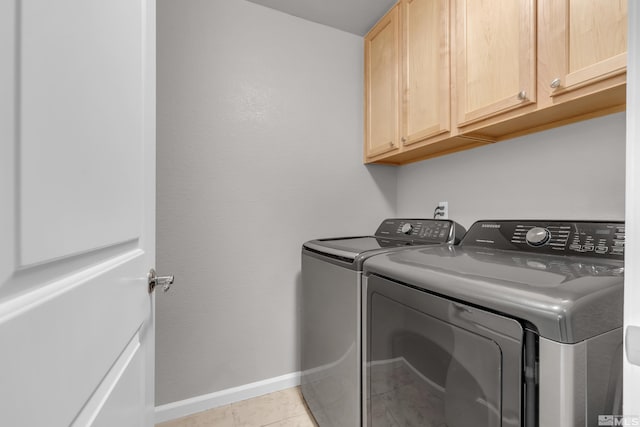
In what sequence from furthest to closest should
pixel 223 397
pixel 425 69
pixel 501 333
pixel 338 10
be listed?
pixel 338 10 < pixel 223 397 < pixel 425 69 < pixel 501 333

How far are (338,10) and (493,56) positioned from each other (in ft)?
3.66

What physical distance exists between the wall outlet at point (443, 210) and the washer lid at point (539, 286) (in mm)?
813

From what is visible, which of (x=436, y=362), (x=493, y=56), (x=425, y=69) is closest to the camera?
(x=436, y=362)

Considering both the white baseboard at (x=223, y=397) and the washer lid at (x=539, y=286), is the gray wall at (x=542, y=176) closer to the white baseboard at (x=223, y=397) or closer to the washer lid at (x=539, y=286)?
the washer lid at (x=539, y=286)

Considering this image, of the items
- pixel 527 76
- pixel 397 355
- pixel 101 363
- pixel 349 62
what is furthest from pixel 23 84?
pixel 349 62

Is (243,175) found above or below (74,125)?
above

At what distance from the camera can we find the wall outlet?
67.4 inches

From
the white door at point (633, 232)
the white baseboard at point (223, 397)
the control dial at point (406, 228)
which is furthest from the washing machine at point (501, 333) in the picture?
the white baseboard at point (223, 397)

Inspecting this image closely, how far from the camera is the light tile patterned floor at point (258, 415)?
1.50 m

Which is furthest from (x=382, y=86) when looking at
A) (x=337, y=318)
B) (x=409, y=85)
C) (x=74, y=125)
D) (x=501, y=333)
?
(x=74, y=125)

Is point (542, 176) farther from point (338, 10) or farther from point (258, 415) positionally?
point (258, 415)

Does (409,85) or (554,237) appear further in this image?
(409,85)

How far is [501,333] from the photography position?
58 cm

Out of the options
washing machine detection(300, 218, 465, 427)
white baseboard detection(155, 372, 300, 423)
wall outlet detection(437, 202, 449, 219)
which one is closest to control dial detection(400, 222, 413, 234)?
washing machine detection(300, 218, 465, 427)
